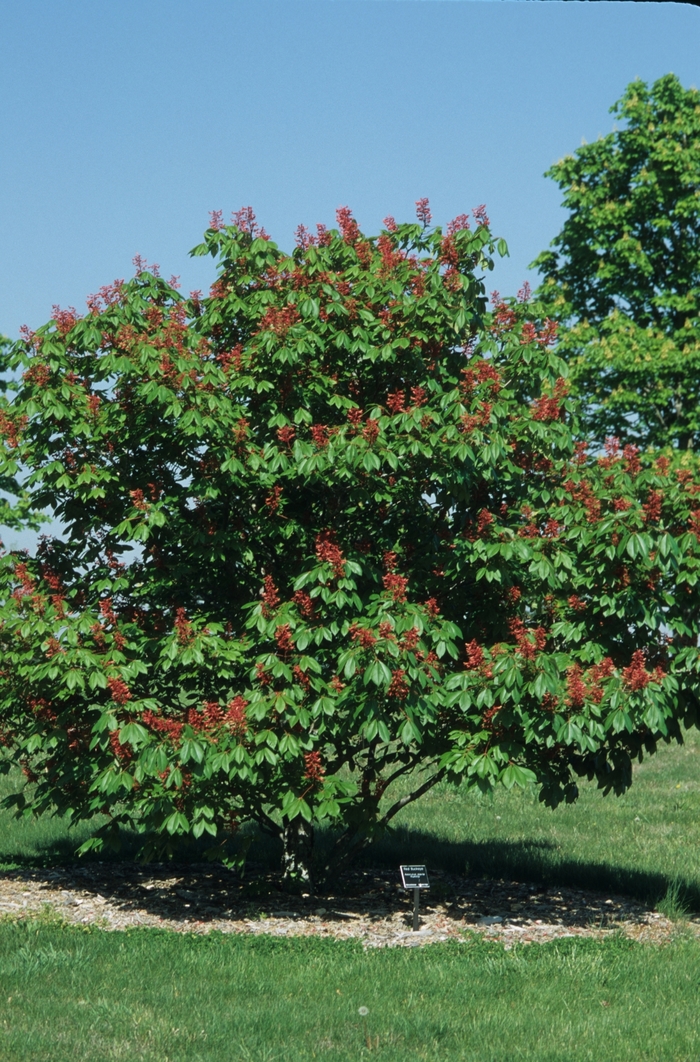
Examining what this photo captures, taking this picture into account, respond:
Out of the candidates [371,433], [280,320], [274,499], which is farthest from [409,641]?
[280,320]

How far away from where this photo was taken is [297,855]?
10.7m

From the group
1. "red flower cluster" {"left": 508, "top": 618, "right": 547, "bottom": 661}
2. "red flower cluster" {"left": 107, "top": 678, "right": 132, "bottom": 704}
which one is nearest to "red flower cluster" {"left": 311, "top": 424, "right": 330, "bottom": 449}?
"red flower cluster" {"left": 508, "top": 618, "right": 547, "bottom": 661}

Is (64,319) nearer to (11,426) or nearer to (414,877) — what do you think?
(11,426)

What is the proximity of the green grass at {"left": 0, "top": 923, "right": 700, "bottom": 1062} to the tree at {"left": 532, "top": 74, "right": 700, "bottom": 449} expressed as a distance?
1797 centimetres

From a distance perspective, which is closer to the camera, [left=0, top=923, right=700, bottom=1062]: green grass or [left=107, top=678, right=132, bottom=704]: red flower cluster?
[left=0, top=923, right=700, bottom=1062]: green grass

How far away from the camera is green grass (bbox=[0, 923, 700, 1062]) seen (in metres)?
6.53

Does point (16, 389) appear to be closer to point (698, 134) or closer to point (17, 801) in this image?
point (17, 801)

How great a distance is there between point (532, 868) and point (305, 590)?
14.5ft

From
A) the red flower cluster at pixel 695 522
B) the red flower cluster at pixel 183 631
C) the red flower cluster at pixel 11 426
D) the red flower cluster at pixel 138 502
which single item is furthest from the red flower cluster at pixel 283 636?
the red flower cluster at pixel 695 522

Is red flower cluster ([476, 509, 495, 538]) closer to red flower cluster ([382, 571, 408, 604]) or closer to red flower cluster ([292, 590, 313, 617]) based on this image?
red flower cluster ([382, 571, 408, 604])

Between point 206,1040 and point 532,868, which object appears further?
point 532,868

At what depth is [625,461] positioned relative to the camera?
970 cm

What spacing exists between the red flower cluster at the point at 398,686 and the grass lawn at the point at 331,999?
6.00ft

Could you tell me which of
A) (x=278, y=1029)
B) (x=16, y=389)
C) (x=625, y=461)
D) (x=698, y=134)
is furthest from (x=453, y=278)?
(x=698, y=134)
